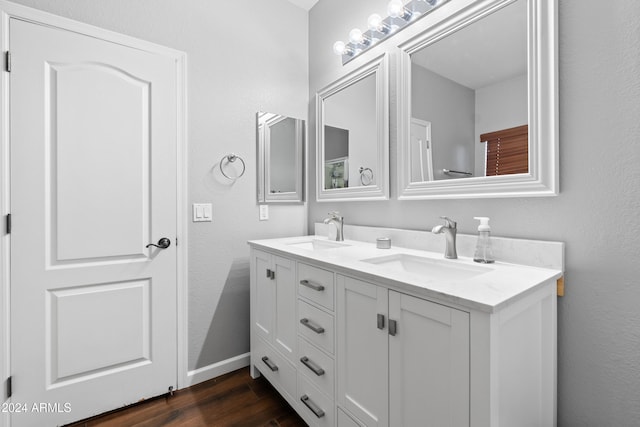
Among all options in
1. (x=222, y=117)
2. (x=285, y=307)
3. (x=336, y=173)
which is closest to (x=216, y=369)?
(x=285, y=307)

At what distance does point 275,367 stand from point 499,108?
1663 millimetres

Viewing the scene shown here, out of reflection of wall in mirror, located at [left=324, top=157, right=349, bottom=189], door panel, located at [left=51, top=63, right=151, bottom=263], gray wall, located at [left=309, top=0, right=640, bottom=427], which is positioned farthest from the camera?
reflection of wall in mirror, located at [left=324, top=157, right=349, bottom=189]

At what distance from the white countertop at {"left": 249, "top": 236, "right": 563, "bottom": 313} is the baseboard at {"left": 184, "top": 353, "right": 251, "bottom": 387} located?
1.08 m

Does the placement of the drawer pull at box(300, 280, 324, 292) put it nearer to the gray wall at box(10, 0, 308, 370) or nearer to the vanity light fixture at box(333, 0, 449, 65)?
the gray wall at box(10, 0, 308, 370)

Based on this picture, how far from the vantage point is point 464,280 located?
3.08ft

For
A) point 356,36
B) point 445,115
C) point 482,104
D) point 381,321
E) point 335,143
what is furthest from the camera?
point 335,143

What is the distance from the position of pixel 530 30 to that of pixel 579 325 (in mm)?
1087

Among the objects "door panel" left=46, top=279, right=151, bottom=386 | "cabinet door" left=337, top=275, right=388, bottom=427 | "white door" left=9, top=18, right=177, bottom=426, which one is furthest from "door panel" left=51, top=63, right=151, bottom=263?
"cabinet door" left=337, top=275, right=388, bottom=427

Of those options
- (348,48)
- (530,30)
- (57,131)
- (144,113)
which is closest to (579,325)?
(530,30)

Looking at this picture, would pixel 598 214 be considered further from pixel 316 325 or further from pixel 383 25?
pixel 383 25

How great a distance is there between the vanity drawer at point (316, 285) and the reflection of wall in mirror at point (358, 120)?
79 cm

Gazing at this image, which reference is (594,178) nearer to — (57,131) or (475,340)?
(475,340)

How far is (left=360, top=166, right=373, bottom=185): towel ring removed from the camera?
1.86 m

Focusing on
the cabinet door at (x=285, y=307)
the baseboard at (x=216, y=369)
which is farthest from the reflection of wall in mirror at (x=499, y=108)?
the baseboard at (x=216, y=369)
